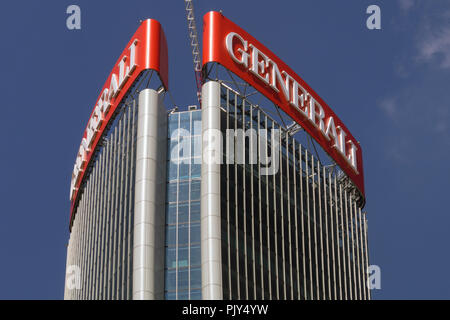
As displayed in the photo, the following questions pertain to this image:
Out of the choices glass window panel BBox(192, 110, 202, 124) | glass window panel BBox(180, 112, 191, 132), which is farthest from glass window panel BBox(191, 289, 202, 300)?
glass window panel BBox(192, 110, 202, 124)

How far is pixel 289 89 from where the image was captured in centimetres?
11956

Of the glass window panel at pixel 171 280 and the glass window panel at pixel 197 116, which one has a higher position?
the glass window panel at pixel 197 116

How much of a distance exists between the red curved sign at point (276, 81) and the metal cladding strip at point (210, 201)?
499cm

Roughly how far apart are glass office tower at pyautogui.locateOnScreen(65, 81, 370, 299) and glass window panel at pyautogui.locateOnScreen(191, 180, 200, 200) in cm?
11

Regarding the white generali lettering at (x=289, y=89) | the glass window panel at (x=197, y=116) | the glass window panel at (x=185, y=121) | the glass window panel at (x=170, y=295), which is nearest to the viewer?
the glass window panel at (x=170, y=295)

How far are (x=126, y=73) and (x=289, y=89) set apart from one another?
19.2m

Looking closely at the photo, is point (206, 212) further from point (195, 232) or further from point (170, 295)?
point (170, 295)

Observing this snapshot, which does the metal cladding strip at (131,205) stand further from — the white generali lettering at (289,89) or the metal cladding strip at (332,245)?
the metal cladding strip at (332,245)

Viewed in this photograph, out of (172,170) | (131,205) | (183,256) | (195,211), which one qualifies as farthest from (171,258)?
(172,170)

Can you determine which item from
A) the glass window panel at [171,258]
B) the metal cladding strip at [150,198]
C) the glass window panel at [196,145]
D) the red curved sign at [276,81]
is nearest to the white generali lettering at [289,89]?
the red curved sign at [276,81]

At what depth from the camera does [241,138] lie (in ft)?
353

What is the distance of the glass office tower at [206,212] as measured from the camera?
97562 mm
